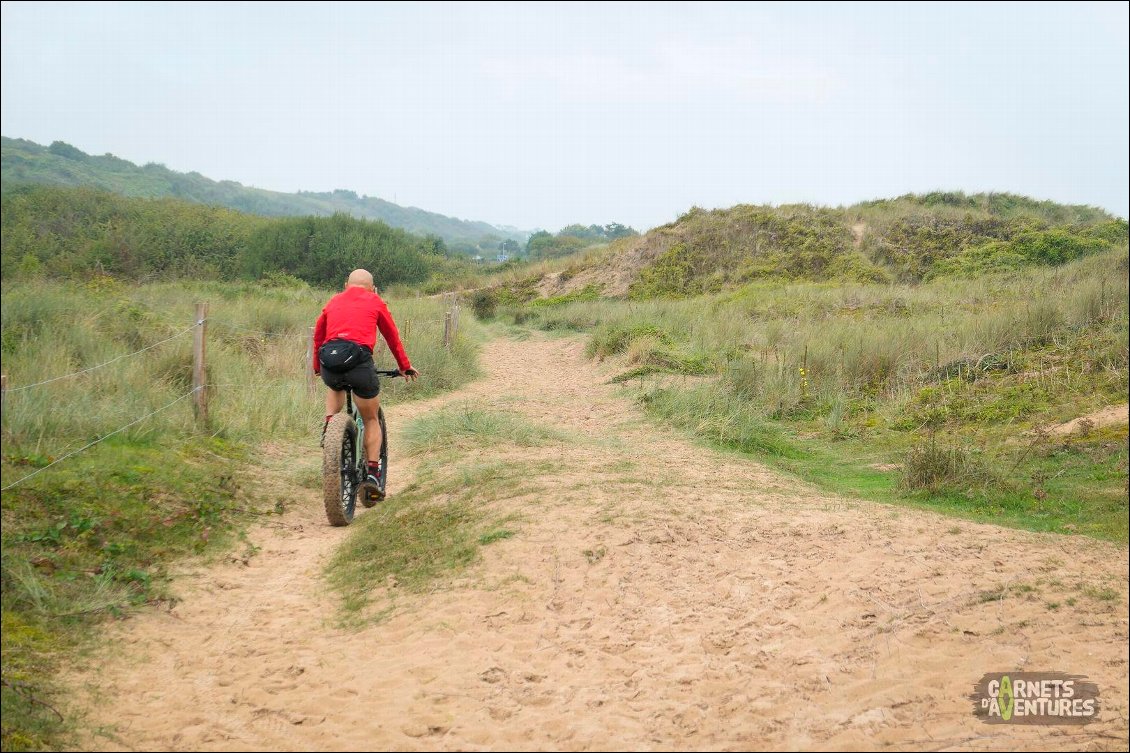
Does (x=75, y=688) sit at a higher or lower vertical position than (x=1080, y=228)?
lower

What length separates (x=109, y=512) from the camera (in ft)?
17.8

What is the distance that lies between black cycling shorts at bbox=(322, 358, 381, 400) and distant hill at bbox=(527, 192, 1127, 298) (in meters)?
23.1

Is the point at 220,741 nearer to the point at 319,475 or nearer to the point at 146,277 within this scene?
the point at 319,475

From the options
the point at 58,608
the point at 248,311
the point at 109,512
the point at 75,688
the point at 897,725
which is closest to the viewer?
the point at 897,725

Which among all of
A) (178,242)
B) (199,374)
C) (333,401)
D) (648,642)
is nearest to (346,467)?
(333,401)

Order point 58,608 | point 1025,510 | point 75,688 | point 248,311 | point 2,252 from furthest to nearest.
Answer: point 248,311 < point 1025,510 < point 2,252 < point 58,608 < point 75,688

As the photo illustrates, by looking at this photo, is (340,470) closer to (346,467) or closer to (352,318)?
(346,467)

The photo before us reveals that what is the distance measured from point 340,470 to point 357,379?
71 cm

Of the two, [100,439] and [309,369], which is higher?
[309,369]

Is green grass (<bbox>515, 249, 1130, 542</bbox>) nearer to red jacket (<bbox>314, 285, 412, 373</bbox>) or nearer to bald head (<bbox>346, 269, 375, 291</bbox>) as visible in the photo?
red jacket (<bbox>314, 285, 412, 373</bbox>)

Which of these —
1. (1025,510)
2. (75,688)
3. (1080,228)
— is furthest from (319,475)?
(1080,228)

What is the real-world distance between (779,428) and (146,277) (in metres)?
9.37

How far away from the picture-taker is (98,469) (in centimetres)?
578

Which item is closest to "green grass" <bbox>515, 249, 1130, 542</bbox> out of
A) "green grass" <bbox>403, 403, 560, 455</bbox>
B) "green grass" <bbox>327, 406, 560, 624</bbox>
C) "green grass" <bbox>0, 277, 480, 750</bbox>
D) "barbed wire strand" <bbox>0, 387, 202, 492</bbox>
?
"green grass" <bbox>403, 403, 560, 455</bbox>
